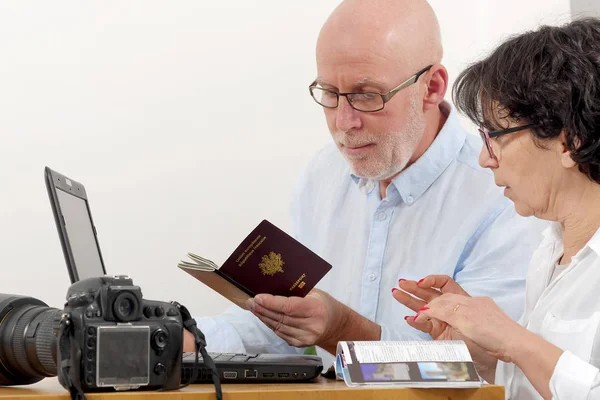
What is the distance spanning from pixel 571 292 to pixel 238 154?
1.65 meters

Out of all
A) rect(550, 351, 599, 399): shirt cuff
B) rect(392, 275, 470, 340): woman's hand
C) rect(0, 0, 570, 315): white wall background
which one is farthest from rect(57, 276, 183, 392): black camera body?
rect(0, 0, 570, 315): white wall background

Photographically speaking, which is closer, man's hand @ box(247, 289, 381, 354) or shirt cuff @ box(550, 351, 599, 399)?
shirt cuff @ box(550, 351, 599, 399)

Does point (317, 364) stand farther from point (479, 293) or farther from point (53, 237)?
point (53, 237)

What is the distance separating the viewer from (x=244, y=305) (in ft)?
5.15

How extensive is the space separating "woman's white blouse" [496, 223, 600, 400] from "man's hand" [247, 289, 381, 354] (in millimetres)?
369

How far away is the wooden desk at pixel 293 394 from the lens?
2.88 ft

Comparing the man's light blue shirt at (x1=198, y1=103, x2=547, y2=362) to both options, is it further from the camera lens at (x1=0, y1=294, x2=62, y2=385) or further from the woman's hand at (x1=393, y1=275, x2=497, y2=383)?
the camera lens at (x1=0, y1=294, x2=62, y2=385)

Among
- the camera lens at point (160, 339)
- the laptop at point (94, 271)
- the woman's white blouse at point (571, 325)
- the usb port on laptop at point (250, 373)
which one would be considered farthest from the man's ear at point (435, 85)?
the camera lens at point (160, 339)

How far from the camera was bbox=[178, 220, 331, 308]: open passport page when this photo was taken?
1.50 metres

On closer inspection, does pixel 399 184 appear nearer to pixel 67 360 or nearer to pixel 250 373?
pixel 250 373

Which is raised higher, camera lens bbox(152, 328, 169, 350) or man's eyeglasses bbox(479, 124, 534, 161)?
man's eyeglasses bbox(479, 124, 534, 161)

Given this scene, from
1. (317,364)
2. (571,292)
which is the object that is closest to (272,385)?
(317,364)

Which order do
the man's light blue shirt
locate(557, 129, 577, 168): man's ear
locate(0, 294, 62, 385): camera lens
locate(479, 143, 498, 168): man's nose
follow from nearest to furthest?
locate(0, 294, 62, 385): camera lens
locate(557, 129, 577, 168): man's ear
locate(479, 143, 498, 168): man's nose
the man's light blue shirt

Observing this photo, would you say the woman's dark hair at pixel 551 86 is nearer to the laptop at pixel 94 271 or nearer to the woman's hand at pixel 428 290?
the woman's hand at pixel 428 290
